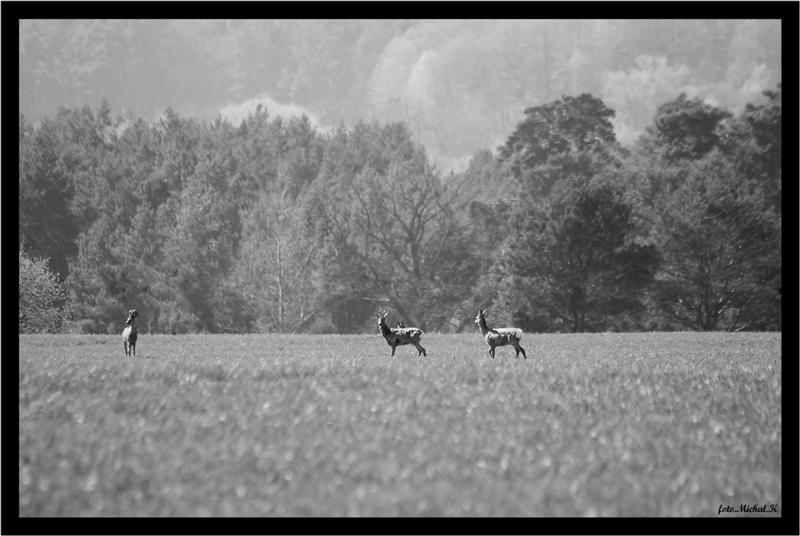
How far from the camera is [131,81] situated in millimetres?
82188

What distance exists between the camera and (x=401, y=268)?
296ft

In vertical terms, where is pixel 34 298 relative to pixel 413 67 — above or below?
below

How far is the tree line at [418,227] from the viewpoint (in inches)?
2751

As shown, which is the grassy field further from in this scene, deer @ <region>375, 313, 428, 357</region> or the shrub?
the shrub

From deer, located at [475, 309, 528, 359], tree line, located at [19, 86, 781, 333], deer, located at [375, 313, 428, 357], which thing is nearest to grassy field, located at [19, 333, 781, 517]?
deer, located at [475, 309, 528, 359]

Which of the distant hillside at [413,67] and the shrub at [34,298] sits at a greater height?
the distant hillside at [413,67]

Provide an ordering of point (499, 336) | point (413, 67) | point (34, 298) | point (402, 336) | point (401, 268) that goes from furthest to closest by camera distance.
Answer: point (401, 268) < point (413, 67) < point (34, 298) < point (402, 336) < point (499, 336)

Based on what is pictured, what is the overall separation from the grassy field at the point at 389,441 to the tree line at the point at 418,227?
167 feet

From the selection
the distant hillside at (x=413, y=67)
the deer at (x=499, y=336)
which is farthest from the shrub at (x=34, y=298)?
the deer at (x=499, y=336)

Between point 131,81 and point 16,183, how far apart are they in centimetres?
7324

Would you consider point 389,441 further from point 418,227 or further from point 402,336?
point 418,227

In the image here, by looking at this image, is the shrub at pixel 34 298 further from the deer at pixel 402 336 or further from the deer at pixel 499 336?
the deer at pixel 499 336

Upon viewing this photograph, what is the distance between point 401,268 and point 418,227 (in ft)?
17.0

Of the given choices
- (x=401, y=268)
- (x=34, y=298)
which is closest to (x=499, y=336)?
(x=34, y=298)
